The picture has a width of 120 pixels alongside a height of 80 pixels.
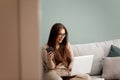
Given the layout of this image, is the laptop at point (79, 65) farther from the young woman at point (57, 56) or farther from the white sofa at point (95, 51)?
the white sofa at point (95, 51)

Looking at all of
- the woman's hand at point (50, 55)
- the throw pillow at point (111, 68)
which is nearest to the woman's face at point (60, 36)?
the woman's hand at point (50, 55)

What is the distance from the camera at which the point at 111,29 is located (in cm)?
378

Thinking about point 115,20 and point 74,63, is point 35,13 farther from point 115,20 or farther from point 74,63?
point 115,20

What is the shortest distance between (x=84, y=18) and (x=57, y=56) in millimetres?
956

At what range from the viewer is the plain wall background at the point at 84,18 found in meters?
3.40

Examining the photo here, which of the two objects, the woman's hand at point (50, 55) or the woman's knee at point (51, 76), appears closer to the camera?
the woman's knee at point (51, 76)

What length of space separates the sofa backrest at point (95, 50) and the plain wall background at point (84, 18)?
0.24 metres

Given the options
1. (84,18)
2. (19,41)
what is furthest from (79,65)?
(19,41)

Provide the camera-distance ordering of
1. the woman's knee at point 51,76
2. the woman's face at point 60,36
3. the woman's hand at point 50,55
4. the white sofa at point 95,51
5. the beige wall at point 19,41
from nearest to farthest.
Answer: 1. the beige wall at point 19,41
2. the woman's knee at point 51,76
3. the woman's hand at point 50,55
4. the woman's face at point 60,36
5. the white sofa at point 95,51

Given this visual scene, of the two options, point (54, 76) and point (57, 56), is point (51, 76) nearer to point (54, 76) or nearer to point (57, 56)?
point (54, 76)

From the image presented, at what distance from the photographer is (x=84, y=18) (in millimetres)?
3605

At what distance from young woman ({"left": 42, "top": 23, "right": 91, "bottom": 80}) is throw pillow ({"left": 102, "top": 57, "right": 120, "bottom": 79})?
1.69 feet

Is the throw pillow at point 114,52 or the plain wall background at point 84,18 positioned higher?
the plain wall background at point 84,18

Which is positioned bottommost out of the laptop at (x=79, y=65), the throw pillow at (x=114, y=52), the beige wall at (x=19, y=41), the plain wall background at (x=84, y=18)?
the laptop at (x=79, y=65)
